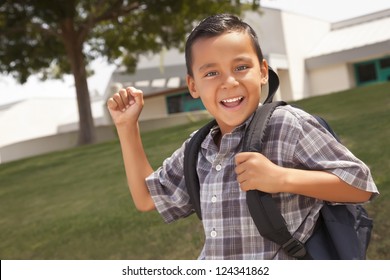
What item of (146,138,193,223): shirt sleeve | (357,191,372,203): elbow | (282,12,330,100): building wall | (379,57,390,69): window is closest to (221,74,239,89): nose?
(146,138,193,223): shirt sleeve

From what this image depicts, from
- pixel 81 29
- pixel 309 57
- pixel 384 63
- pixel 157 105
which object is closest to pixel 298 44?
pixel 309 57

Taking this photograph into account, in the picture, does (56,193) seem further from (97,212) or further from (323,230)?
(323,230)

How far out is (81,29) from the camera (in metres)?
17.8

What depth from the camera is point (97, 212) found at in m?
5.55

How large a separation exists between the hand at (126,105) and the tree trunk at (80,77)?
1578cm

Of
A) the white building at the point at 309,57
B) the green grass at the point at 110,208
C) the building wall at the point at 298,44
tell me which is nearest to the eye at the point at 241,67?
the green grass at the point at 110,208

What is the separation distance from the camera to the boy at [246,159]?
1.54 meters

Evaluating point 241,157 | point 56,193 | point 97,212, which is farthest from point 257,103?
point 56,193

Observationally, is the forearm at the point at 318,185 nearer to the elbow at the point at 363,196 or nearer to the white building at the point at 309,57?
the elbow at the point at 363,196

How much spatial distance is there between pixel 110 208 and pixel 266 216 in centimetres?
415

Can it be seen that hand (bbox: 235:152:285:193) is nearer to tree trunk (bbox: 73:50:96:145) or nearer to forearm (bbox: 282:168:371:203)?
forearm (bbox: 282:168:371:203)

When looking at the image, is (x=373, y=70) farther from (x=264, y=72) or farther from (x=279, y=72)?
(x=264, y=72)

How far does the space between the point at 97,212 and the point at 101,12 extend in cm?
1411
